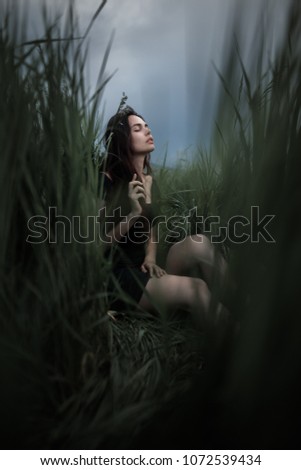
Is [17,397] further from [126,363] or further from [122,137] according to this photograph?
[122,137]

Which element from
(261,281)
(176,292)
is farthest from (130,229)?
(261,281)

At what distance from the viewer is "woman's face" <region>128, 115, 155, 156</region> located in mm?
1825

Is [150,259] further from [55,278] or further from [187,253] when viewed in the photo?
[55,278]

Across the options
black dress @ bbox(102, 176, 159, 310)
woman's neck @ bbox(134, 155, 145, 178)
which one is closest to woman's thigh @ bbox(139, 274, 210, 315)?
black dress @ bbox(102, 176, 159, 310)

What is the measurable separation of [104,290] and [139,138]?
41.5 inches

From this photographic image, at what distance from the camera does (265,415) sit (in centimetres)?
51

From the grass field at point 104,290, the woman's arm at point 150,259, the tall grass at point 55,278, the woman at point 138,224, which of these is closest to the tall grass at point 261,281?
the grass field at point 104,290

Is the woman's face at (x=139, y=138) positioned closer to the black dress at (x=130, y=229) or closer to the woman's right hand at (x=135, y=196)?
the black dress at (x=130, y=229)

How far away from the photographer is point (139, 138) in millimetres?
1830

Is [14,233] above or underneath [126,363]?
above

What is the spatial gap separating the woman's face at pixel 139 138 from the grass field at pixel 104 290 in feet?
2.95

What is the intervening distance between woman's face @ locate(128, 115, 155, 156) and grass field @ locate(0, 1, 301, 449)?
2.95ft
